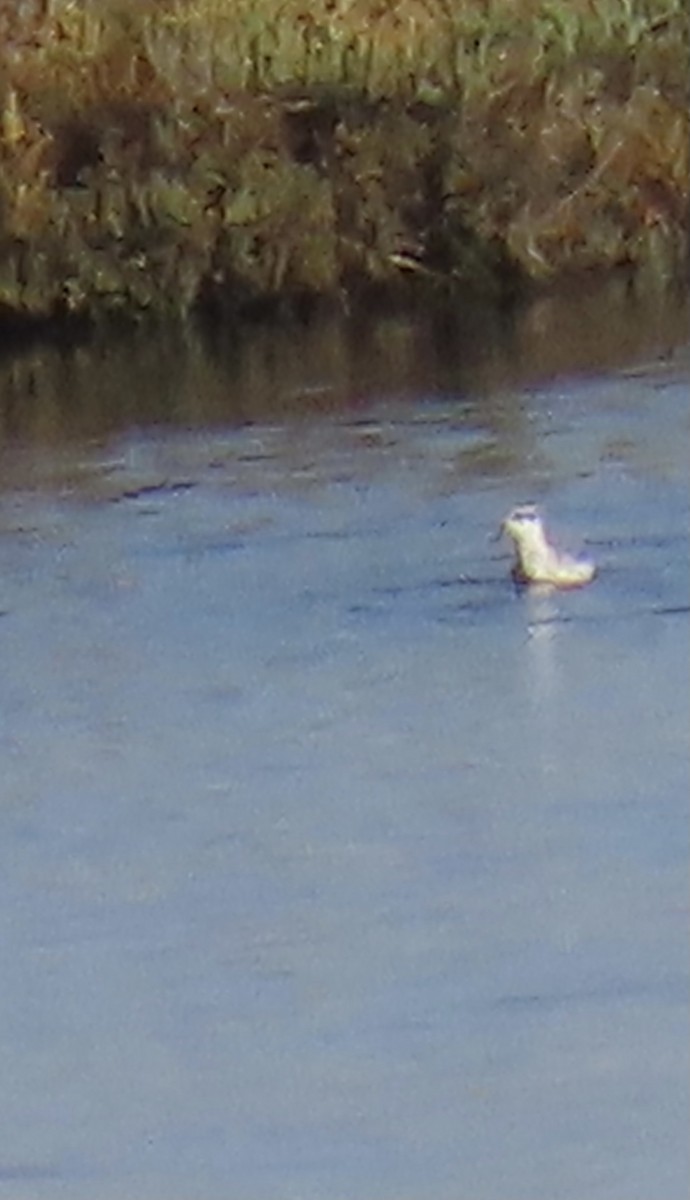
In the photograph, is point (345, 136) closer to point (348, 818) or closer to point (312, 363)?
point (312, 363)

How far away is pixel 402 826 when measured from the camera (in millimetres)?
11430

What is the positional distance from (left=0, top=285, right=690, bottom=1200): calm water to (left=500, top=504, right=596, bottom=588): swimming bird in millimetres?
73

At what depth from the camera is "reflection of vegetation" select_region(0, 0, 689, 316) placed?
24359 mm

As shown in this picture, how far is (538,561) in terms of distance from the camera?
45.7 feet

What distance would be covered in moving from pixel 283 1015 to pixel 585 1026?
2.26 feet

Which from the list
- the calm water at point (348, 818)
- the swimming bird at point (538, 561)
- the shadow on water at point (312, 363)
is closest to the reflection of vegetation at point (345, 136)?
the shadow on water at point (312, 363)

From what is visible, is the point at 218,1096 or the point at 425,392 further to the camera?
the point at 425,392

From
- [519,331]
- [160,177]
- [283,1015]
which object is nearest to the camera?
[283,1015]

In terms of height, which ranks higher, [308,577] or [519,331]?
[308,577]

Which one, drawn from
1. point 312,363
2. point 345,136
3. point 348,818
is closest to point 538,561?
point 348,818

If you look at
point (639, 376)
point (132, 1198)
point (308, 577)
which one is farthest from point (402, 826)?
point (639, 376)

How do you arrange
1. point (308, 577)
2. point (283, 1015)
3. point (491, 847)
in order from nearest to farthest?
point (283, 1015) < point (491, 847) < point (308, 577)

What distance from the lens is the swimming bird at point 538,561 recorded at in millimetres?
13898

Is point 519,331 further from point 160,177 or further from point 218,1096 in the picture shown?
point 218,1096
